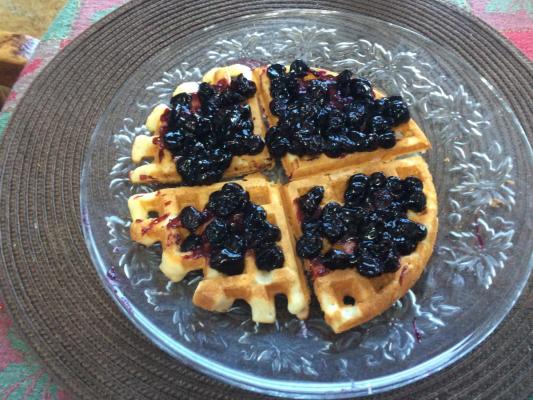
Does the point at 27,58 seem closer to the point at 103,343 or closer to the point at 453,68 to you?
the point at 103,343

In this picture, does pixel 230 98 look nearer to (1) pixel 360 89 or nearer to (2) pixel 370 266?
(1) pixel 360 89

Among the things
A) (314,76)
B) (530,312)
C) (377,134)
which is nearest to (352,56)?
(314,76)

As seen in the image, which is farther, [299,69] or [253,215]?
[299,69]

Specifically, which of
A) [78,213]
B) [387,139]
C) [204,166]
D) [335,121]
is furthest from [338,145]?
[78,213]

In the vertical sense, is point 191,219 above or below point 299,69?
below

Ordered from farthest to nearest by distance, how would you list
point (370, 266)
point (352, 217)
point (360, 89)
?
point (360, 89) → point (352, 217) → point (370, 266)

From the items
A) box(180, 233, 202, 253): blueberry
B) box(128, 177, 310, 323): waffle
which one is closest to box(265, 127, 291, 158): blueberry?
box(128, 177, 310, 323): waffle
